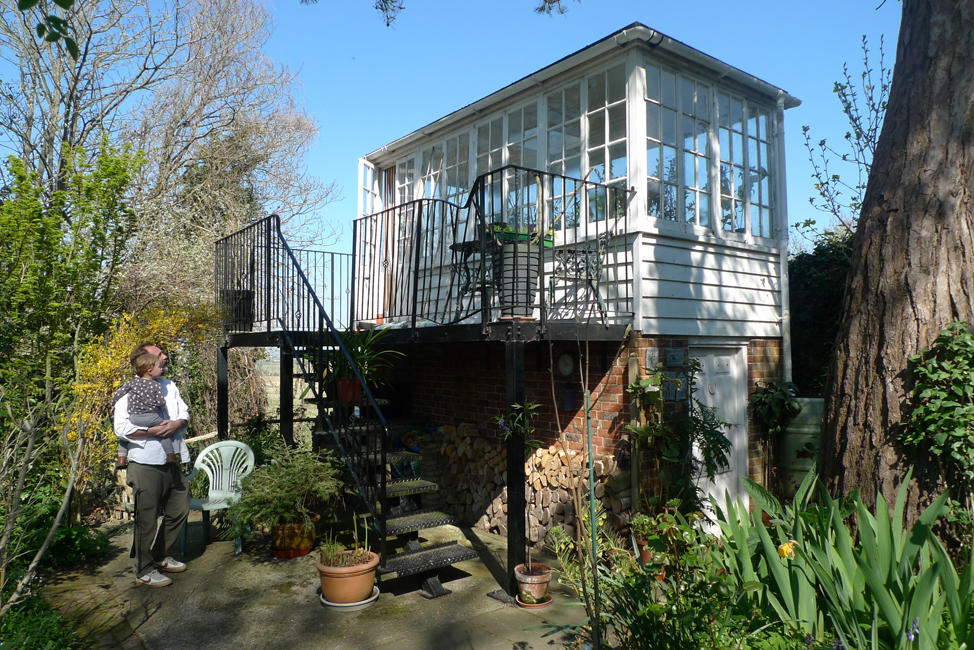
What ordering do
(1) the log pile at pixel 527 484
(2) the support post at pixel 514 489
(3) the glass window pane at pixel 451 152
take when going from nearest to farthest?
(2) the support post at pixel 514 489
(1) the log pile at pixel 527 484
(3) the glass window pane at pixel 451 152

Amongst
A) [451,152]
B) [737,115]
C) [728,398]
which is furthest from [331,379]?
[737,115]

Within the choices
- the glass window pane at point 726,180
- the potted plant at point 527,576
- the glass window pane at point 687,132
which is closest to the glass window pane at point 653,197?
the glass window pane at point 687,132

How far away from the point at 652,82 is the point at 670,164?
78cm

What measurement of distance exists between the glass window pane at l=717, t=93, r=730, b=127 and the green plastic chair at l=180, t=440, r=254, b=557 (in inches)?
228

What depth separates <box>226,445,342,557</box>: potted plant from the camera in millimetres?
5109

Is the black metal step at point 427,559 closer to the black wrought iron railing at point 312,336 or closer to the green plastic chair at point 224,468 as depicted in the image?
the black wrought iron railing at point 312,336

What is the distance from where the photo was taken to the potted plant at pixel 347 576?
4.33m

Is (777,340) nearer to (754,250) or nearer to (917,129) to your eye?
(754,250)

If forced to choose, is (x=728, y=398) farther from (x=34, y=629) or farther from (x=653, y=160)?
(x=34, y=629)

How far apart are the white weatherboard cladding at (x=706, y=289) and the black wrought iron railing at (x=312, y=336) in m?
2.54

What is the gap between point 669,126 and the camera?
6125 mm

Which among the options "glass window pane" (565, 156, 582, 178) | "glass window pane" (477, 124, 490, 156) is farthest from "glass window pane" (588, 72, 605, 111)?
"glass window pane" (477, 124, 490, 156)

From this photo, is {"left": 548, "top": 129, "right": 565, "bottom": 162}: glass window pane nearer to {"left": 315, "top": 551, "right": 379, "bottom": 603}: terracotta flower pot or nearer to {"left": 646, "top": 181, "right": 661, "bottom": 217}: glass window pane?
{"left": 646, "top": 181, "right": 661, "bottom": 217}: glass window pane

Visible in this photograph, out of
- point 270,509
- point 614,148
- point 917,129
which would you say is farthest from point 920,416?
point 270,509
